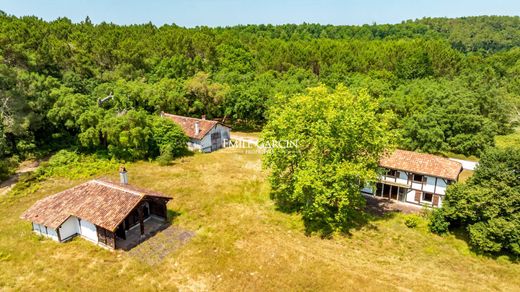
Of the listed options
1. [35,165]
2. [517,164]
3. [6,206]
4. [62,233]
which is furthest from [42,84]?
[517,164]

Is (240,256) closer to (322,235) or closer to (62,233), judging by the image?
(322,235)

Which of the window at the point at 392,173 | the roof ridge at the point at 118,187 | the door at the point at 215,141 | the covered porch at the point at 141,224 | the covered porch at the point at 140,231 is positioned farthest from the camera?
the door at the point at 215,141

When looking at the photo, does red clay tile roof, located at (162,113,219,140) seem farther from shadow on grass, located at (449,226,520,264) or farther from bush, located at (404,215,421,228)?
shadow on grass, located at (449,226,520,264)

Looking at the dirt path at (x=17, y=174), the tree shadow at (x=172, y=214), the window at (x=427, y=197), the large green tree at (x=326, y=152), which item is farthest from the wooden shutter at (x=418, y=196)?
the dirt path at (x=17, y=174)

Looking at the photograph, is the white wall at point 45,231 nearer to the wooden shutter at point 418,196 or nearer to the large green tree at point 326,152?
the large green tree at point 326,152

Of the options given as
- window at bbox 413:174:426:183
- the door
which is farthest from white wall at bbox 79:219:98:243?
window at bbox 413:174:426:183

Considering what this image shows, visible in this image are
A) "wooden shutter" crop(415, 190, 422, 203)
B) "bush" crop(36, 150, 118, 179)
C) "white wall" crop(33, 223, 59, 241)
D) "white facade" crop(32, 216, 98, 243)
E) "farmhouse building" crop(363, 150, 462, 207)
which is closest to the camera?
"white facade" crop(32, 216, 98, 243)
